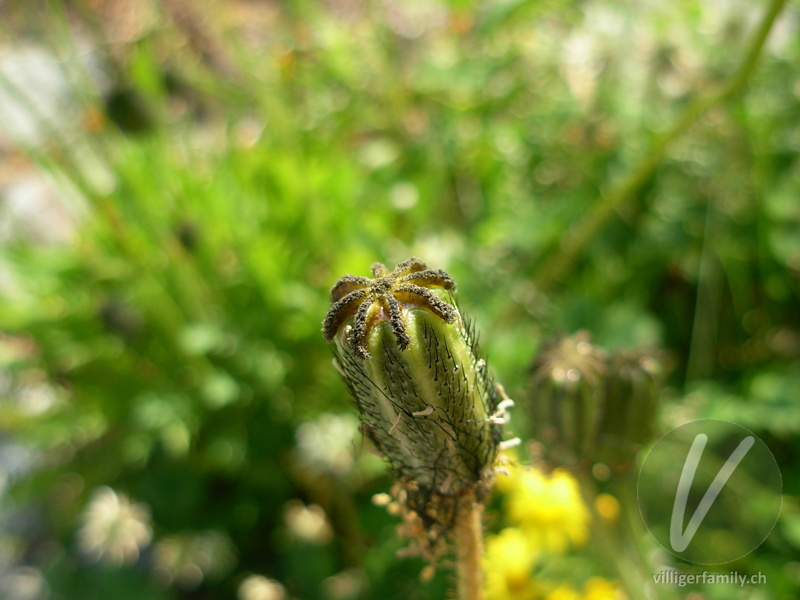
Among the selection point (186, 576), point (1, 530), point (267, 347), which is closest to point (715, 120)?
point (267, 347)

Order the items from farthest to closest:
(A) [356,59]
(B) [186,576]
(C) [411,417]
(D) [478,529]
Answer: (A) [356,59] < (B) [186,576] < (D) [478,529] < (C) [411,417]

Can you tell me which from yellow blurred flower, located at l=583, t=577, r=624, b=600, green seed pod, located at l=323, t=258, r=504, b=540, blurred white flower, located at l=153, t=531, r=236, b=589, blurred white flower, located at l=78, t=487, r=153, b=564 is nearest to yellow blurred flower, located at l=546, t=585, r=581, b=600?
yellow blurred flower, located at l=583, t=577, r=624, b=600

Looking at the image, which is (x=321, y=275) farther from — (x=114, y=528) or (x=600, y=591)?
(x=600, y=591)

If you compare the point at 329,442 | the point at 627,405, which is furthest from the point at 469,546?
the point at 329,442

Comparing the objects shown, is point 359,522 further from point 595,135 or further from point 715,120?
point 715,120

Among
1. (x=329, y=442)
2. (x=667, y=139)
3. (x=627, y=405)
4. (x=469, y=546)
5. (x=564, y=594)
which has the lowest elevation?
(x=469, y=546)

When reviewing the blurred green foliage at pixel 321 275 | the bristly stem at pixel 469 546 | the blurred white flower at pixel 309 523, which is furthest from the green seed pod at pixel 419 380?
the blurred white flower at pixel 309 523

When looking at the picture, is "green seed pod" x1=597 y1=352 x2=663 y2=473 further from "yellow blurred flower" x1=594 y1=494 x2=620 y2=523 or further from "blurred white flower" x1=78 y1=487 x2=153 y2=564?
"blurred white flower" x1=78 y1=487 x2=153 y2=564
